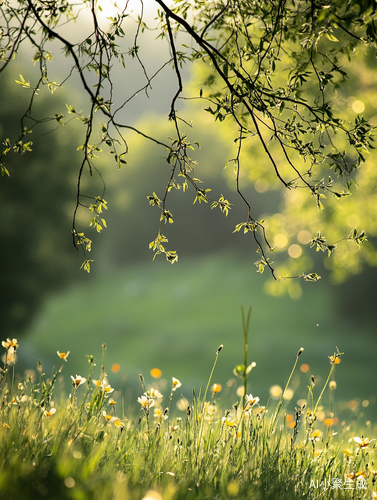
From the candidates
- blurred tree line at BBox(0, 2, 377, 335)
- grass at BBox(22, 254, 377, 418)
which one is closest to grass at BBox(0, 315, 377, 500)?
blurred tree line at BBox(0, 2, 377, 335)

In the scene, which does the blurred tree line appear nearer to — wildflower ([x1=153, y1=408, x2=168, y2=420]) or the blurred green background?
the blurred green background

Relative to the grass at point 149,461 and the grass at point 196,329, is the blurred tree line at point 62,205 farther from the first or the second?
the grass at point 149,461

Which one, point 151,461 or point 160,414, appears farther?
point 160,414

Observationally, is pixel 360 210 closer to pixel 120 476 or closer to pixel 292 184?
pixel 292 184

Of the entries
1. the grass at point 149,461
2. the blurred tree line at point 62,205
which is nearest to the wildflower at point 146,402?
the grass at point 149,461

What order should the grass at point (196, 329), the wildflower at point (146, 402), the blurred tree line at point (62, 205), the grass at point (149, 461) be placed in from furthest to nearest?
the grass at point (196, 329) < the blurred tree line at point (62, 205) < the wildflower at point (146, 402) < the grass at point (149, 461)

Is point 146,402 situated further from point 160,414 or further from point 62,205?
point 62,205

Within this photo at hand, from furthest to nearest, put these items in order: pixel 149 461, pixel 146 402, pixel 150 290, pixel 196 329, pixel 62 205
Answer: pixel 150 290
pixel 196 329
pixel 62 205
pixel 146 402
pixel 149 461

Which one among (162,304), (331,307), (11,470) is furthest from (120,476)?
(162,304)

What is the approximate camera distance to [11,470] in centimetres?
197

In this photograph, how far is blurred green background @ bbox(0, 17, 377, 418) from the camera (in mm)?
11430

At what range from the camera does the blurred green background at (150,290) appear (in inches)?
450

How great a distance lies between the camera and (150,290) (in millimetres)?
28812

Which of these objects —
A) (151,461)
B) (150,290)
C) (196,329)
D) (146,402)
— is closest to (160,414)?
(146,402)
